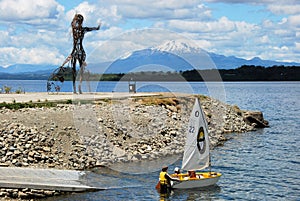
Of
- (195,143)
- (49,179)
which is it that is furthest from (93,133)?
(49,179)

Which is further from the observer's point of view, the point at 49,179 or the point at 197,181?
the point at 197,181

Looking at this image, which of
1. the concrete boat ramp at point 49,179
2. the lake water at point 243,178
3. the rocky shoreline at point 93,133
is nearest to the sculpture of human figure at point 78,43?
the rocky shoreline at point 93,133

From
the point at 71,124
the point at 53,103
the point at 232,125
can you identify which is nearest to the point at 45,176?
the point at 71,124

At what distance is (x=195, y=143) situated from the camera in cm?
3114

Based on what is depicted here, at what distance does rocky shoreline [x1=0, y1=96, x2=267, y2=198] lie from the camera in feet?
104

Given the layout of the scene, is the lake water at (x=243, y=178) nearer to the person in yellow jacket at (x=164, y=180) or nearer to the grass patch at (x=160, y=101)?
the person in yellow jacket at (x=164, y=180)

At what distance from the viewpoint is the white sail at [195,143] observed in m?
30.6

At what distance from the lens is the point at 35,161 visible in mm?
30578

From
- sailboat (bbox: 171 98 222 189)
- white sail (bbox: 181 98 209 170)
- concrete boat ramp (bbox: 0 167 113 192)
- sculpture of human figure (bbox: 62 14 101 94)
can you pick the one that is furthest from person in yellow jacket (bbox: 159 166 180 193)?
sculpture of human figure (bbox: 62 14 101 94)

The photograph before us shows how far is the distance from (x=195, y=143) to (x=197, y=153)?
26.0 inches

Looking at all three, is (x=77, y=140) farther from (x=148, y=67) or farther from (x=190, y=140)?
(x=148, y=67)

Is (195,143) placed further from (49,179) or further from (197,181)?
(49,179)

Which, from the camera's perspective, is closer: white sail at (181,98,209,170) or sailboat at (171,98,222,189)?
sailboat at (171,98,222,189)

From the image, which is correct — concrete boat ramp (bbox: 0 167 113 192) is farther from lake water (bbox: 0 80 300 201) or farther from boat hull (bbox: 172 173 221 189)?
boat hull (bbox: 172 173 221 189)
